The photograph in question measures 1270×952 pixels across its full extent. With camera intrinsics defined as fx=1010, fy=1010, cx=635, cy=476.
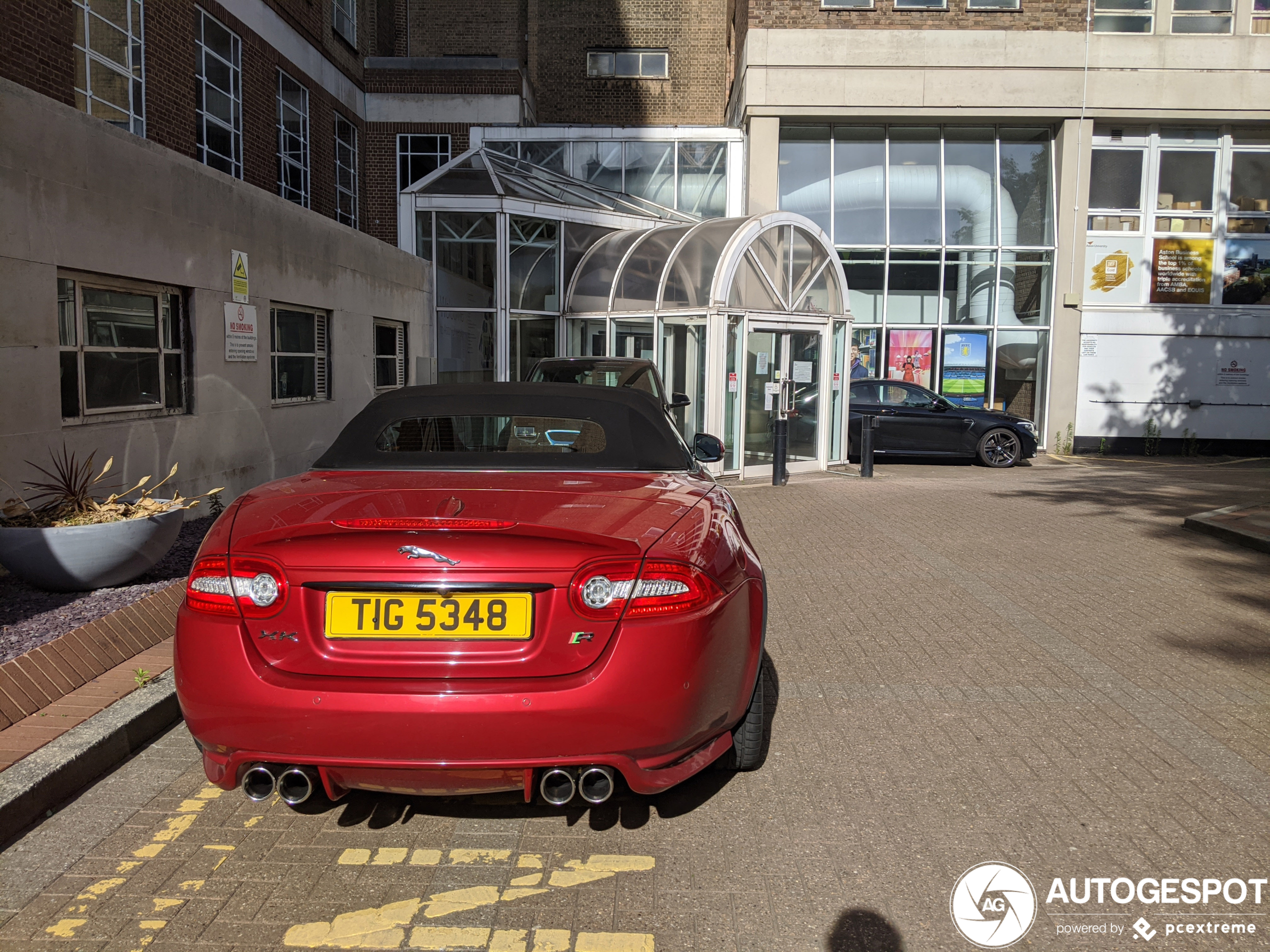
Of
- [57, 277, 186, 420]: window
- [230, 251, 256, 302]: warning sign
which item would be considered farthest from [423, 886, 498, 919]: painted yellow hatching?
[230, 251, 256, 302]: warning sign

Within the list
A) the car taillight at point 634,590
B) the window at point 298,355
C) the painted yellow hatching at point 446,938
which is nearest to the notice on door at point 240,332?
the window at point 298,355

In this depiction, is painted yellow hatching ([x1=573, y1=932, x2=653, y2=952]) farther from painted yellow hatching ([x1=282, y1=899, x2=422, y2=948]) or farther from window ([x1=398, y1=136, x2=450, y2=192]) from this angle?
window ([x1=398, y1=136, x2=450, y2=192])

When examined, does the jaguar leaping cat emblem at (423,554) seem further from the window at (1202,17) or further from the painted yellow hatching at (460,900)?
the window at (1202,17)

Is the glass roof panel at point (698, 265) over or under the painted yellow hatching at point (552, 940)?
over

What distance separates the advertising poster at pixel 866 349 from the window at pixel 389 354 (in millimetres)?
10365

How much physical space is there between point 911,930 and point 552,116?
30.8m

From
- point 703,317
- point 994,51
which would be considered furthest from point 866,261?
point 703,317

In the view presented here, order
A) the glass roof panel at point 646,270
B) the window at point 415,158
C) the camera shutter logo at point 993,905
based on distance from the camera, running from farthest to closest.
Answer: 1. the window at point 415,158
2. the glass roof panel at point 646,270
3. the camera shutter logo at point 993,905

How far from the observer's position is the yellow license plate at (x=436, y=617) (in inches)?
112

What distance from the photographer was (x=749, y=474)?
15.1 metres

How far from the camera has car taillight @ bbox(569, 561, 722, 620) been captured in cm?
287

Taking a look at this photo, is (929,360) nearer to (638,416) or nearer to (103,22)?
(103,22)

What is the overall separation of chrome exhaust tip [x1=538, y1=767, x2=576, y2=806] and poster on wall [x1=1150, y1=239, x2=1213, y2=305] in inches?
878

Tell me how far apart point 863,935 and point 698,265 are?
1292 cm
